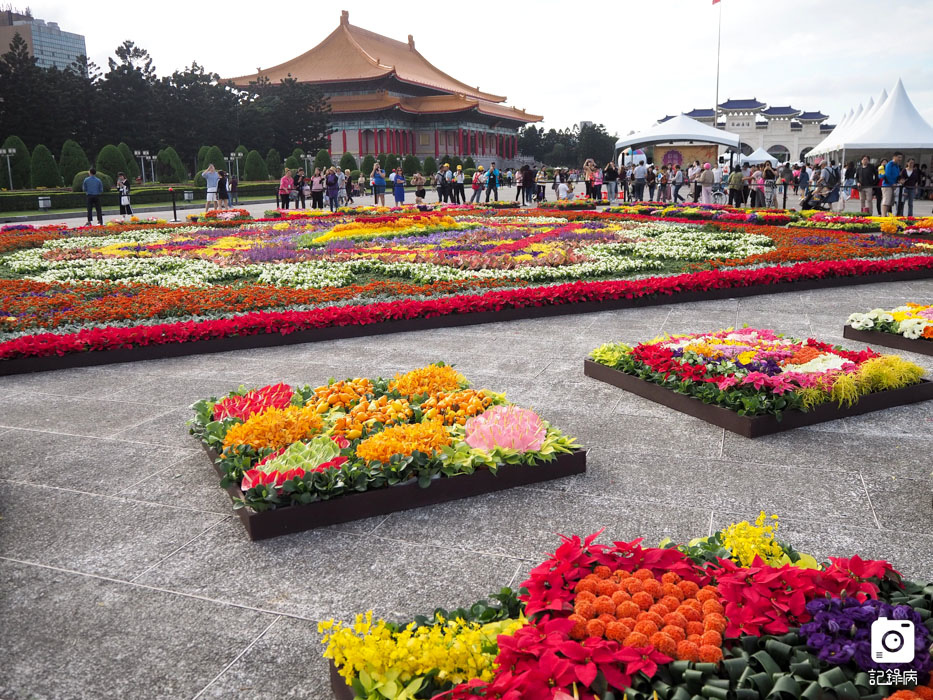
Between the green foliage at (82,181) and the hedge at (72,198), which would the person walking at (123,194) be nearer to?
the hedge at (72,198)

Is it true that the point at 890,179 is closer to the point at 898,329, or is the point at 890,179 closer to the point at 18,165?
the point at 898,329

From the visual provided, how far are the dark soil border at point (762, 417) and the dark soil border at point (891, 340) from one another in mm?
1322

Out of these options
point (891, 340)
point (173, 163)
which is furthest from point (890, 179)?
point (173, 163)

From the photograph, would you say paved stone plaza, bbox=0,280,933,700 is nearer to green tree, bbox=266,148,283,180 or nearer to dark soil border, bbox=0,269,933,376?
dark soil border, bbox=0,269,933,376

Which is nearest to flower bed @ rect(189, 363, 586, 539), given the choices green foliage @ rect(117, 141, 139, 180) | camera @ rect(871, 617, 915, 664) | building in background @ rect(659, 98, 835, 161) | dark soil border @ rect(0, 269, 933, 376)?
camera @ rect(871, 617, 915, 664)

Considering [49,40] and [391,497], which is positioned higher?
[49,40]

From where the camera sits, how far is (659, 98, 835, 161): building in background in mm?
76375

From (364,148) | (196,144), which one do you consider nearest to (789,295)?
(196,144)

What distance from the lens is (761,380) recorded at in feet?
14.8

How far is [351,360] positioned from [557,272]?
181 inches

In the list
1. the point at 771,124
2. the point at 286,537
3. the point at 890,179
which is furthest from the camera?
the point at 771,124

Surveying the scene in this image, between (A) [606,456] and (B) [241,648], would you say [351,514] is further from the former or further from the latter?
(A) [606,456]

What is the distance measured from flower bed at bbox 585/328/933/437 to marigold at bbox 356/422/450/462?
1700 millimetres

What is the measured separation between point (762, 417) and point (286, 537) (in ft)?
8.75
